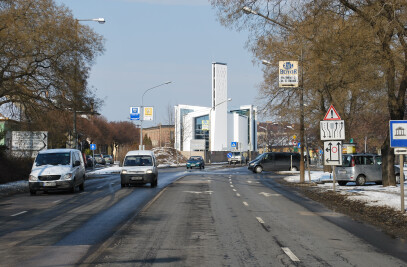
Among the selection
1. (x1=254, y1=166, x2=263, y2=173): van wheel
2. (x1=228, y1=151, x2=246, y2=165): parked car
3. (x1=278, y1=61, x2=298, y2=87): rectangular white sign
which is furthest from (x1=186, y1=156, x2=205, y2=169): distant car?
(x1=278, y1=61, x2=298, y2=87): rectangular white sign

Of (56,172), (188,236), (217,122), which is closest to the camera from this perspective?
(188,236)

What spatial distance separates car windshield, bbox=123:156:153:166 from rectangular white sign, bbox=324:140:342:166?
30.8 feet

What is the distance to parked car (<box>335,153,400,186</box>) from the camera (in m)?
25.9

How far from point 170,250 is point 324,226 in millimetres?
4771

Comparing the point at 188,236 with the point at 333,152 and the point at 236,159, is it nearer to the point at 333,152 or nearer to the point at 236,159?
the point at 333,152

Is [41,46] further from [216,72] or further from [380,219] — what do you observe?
[216,72]

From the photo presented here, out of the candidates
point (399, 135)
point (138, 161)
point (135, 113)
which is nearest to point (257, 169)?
point (135, 113)

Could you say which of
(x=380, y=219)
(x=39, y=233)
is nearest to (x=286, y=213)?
(x=380, y=219)

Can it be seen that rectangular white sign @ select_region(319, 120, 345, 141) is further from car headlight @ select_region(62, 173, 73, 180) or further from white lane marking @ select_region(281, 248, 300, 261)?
white lane marking @ select_region(281, 248, 300, 261)

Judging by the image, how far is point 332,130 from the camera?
2181 centimetres

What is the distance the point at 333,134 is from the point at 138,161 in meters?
Result: 10.6

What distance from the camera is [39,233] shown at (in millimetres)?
10742

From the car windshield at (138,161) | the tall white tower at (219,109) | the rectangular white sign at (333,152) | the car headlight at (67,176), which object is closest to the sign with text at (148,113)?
the car windshield at (138,161)

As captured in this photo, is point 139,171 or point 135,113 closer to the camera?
point 139,171
